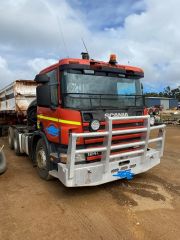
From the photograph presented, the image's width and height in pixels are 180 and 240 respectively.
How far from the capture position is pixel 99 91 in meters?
4.94

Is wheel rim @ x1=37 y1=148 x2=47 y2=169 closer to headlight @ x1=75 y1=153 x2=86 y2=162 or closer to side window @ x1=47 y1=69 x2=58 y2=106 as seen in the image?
headlight @ x1=75 y1=153 x2=86 y2=162

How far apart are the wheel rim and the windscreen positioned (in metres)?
1.38

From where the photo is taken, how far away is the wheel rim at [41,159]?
208 inches

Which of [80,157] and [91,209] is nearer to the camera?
[91,209]

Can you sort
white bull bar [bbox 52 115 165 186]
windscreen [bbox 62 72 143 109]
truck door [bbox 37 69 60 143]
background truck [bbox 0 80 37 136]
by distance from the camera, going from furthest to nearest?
background truck [bbox 0 80 37 136], truck door [bbox 37 69 60 143], windscreen [bbox 62 72 143 109], white bull bar [bbox 52 115 165 186]

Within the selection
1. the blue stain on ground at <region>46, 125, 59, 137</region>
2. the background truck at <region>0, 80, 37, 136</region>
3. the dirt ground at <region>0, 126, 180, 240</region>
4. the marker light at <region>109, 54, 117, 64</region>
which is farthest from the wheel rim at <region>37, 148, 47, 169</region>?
the background truck at <region>0, 80, 37, 136</region>

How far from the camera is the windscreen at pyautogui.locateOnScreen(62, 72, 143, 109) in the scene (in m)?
4.61

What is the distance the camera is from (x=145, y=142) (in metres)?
4.99

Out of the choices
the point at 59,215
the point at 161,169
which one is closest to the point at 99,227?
the point at 59,215

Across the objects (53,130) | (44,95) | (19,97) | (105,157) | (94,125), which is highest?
(19,97)

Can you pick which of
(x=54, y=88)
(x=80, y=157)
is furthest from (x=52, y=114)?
(x=80, y=157)

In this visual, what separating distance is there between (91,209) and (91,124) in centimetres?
142

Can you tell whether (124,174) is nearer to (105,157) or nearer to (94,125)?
(105,157)

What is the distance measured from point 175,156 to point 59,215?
5.31m
